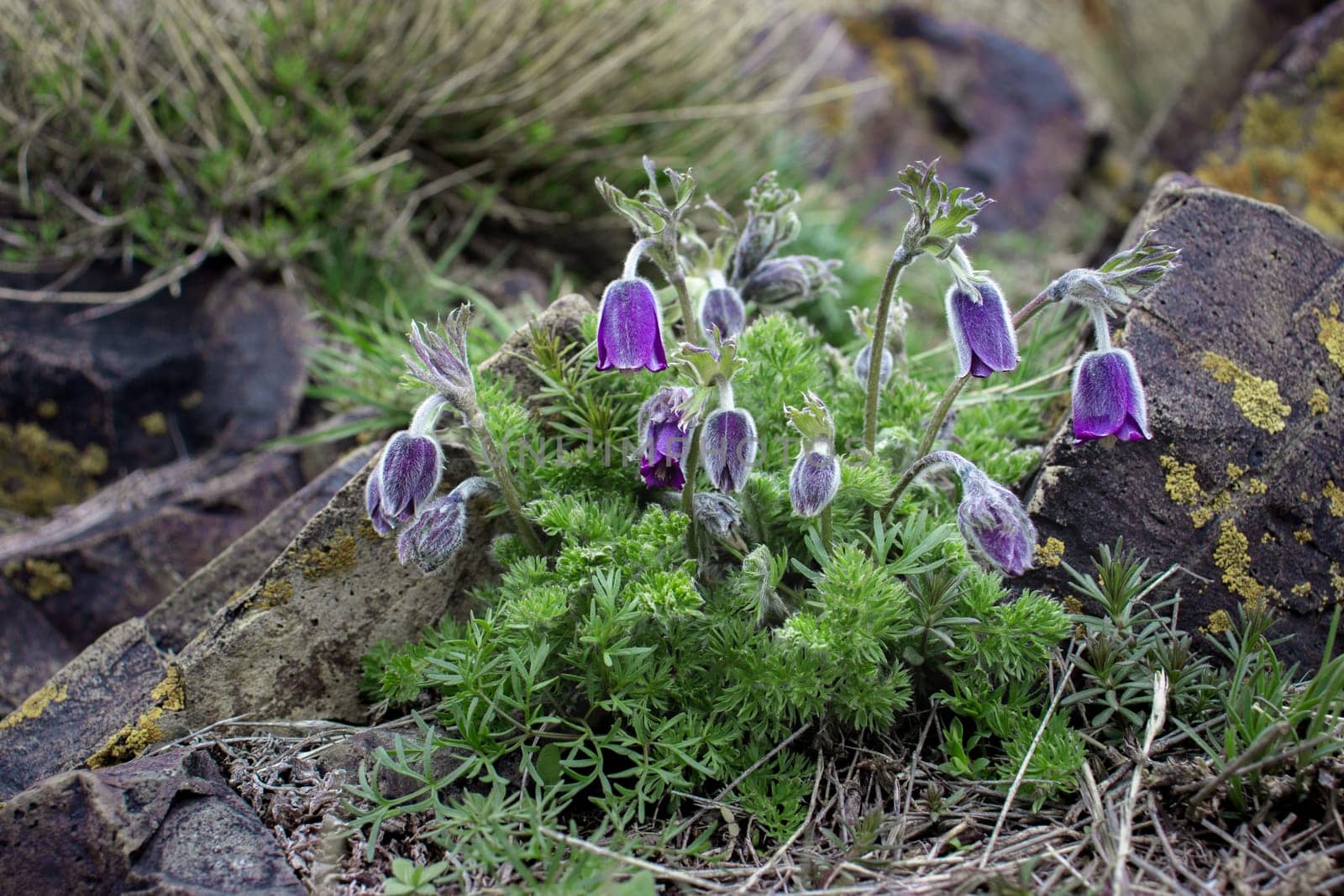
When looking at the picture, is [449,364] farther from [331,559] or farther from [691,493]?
[331,559]

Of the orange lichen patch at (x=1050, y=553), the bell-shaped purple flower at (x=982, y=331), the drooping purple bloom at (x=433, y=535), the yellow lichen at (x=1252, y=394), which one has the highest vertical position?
the bell-shaped purple flower at (x=982, y=331)

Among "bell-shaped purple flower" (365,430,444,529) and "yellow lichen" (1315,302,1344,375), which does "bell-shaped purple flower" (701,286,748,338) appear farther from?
"yellow lichen" (1315,302,1344,375)

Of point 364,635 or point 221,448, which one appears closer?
point 364,635

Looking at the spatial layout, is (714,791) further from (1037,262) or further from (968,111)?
(968,111)

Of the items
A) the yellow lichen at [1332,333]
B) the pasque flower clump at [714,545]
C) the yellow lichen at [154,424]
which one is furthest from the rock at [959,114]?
Answer: the pasque flower clump at [714,545]

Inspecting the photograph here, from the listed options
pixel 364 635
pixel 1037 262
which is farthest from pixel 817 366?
pixel 1037 262

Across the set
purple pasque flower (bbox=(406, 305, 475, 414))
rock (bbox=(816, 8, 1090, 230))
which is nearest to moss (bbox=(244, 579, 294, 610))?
purple pasque flower (bbox=(406, 305, 475, 414))

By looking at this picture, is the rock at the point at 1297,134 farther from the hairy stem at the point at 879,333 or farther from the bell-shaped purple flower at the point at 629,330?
the bell-shaped purple flower at the point at 629,330

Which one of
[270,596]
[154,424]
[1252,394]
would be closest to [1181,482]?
[1252,394]

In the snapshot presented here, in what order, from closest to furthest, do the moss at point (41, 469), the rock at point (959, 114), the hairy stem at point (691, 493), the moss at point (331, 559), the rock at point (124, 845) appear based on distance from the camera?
the rock at point (124, 845) < the hairy stem at point (691, 493) < the moss at point (331, 559) < the moss at point (41, 469) < the rock at point (959, 114)
